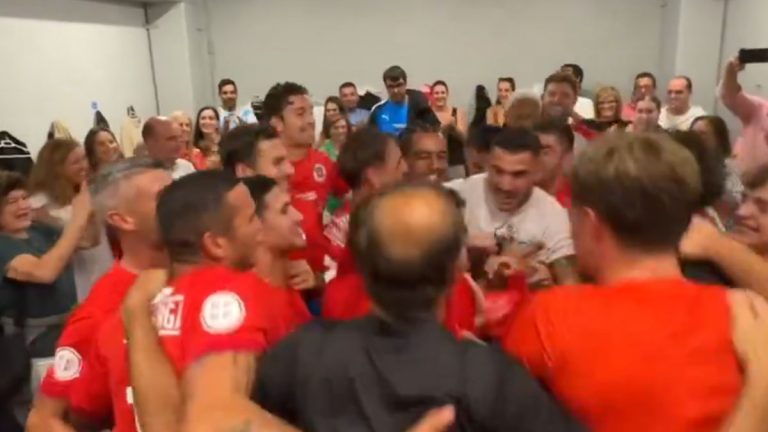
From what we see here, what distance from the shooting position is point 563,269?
2.13 metres

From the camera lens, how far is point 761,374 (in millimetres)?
1103

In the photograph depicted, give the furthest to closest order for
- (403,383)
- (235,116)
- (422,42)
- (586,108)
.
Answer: (422,42), (235,116), (586,108), (403,383)

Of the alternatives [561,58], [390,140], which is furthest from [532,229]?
[561,58]

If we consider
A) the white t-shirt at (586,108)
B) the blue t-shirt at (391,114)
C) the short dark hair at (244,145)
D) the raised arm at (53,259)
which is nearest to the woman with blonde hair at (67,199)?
the raised arm at (53,259)

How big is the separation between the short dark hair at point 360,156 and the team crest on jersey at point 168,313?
1.29 meters

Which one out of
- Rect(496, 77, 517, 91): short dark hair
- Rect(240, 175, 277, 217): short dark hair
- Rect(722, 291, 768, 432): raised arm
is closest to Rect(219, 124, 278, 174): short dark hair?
Rect(240, 175, 277, 217): short dark hair

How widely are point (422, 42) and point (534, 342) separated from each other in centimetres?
832

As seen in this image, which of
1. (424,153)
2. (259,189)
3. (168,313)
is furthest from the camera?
(424,153)

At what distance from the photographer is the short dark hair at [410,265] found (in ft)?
3.46

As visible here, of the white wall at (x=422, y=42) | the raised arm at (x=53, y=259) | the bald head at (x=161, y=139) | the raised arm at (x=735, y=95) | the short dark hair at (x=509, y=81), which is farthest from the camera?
the white wall at (x=422, y=42)

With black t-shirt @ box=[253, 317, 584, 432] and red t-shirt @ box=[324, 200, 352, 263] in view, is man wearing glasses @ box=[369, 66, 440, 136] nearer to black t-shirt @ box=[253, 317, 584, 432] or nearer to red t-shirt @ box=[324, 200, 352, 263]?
red t-shirt @ box=[324, 200, 352, 263]

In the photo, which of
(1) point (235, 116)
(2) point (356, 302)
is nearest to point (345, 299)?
(2) point (356, 302)

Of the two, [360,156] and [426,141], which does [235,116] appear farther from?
[360,156]

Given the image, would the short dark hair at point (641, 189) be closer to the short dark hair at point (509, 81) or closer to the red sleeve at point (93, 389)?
the red sleeve at point (93, 389)
